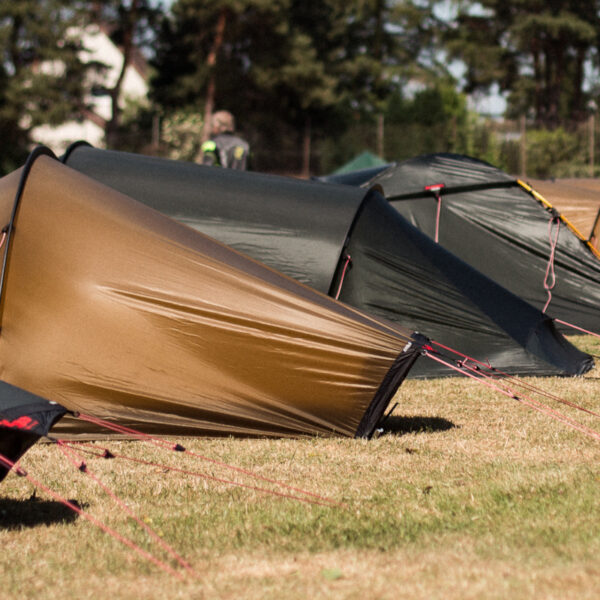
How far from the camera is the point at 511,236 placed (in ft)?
30.9

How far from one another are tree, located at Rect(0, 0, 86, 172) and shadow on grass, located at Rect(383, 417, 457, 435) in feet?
83.1

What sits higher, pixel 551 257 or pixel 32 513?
pixel 551 257

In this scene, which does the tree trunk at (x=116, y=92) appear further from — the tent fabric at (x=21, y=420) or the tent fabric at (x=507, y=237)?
the tent fabric at (x=21, y=420)

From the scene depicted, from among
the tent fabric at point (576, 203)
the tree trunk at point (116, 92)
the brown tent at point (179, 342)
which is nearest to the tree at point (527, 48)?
the tree trunk at point (116, 92)

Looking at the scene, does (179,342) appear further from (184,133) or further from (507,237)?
(184,133)

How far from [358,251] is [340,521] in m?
3.12

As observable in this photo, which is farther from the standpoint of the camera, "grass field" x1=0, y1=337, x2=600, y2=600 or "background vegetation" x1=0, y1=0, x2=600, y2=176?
"background vegetation" x1=0, y1=0, x2=600, y2=176

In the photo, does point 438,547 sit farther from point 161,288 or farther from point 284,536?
point 161,288

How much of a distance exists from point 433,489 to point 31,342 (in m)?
2.22

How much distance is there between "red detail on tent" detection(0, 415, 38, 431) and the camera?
3.45 metres

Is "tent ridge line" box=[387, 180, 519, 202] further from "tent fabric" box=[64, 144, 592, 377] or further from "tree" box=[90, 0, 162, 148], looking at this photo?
"tree" box=[90, 0, 162, 148]

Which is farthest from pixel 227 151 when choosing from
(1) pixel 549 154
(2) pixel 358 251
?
(1) pixel 549 154

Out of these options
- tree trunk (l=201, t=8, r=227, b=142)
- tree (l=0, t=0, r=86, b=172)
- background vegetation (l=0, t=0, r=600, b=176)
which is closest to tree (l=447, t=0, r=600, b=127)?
background vegetation (l=0, t=0, r=600, b=176)

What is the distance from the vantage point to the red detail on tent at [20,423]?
345 centimetres
